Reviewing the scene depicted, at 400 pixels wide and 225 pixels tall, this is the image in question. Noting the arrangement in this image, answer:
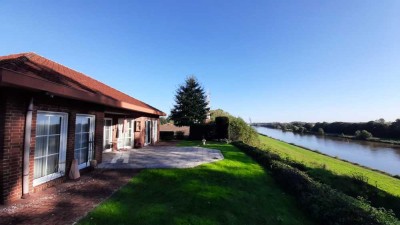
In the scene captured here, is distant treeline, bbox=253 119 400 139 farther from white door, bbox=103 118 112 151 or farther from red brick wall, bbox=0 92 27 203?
red brick wall, bbox=0 92 27 203

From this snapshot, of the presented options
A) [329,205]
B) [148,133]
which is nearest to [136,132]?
[148,133]

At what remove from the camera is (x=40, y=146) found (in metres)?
6.17

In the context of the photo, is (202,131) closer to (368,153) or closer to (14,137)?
(14,137)

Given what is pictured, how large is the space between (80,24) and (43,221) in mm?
9961

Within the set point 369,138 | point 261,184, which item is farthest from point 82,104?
point 369,138

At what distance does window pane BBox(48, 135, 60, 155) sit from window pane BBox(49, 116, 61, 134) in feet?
0.53

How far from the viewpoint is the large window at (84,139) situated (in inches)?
313

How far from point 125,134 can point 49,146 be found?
8718 mm

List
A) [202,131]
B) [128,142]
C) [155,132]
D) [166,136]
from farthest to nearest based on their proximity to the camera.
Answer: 1. [166,136]
2. [202,131]
3. [155,132]
4. [128,142]

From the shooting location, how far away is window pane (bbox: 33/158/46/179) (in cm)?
597

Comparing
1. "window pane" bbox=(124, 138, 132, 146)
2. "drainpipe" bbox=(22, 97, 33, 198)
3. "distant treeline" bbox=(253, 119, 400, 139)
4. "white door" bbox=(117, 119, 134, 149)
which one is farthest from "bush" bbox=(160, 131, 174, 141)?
"distant treeline" bbox=(253, 119, 400, 139)

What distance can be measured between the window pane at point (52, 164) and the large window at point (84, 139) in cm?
108

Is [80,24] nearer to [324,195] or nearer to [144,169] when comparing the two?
[144,169]

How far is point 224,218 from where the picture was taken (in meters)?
4.97
